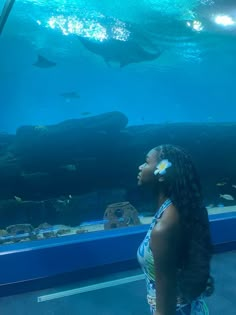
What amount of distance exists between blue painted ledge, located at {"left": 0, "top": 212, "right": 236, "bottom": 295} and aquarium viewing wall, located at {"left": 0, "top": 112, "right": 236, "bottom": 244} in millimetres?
3010

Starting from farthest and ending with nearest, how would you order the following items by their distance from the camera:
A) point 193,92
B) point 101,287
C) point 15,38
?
point 193,92, point 15,38, point 101,287

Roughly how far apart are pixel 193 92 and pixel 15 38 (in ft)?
90.8

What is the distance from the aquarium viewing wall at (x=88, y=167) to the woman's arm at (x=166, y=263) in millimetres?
5327

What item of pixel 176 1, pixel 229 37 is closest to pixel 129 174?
pixel 176 1

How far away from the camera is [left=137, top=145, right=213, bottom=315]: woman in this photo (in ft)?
3.72

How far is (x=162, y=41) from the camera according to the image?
13773 mm

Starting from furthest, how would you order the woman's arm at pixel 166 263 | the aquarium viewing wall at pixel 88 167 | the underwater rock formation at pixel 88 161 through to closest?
the underwater rock formation at pixel 88 161 → the aquarium viewing wall at pixel 88 167 → the woman's arm at pixel 166 263

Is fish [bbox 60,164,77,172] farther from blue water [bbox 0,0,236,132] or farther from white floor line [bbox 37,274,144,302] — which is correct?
blue water [bbox 0,0,236,132]

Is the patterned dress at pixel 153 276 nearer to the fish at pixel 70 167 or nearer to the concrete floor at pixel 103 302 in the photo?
the concrete floor at pixel 103 302

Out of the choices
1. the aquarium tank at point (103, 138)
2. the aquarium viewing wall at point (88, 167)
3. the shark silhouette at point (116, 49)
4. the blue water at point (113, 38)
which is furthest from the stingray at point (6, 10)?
the blue water at point (113, 38)

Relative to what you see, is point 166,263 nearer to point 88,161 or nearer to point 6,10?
point 6,10

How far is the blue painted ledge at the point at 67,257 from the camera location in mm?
2918

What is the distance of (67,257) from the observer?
3156 millimetres

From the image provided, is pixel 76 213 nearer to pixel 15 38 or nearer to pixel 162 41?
pixel 162 41
